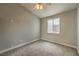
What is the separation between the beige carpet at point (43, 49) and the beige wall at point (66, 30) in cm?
10

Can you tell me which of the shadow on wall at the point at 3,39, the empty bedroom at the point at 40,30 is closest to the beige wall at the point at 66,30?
the empty bedroom at the point at 40,30

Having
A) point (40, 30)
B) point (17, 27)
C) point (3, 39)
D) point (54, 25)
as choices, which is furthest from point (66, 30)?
point (3, 39)

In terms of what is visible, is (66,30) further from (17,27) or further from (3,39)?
(3,39)

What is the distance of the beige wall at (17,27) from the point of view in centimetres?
188

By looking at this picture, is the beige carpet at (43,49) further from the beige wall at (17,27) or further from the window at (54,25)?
the window at (54,25)

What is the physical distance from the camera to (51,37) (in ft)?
6.05

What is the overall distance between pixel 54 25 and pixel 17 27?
777 mm

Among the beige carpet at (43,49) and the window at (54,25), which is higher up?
the window at (54,25)

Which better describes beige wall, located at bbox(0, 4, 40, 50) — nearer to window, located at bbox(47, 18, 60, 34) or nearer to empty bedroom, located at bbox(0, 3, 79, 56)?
empty bedroom, located at bbox(0, 3, 79, 56)

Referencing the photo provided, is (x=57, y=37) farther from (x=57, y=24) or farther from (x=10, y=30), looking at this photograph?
(x=10, y=30)

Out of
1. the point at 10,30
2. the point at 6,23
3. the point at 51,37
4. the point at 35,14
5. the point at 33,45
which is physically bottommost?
the point at 33,45

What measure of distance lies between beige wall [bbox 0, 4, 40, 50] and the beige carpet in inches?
5.7

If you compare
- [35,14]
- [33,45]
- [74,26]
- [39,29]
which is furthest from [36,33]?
[74,26]

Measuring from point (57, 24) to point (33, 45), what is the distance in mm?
598
